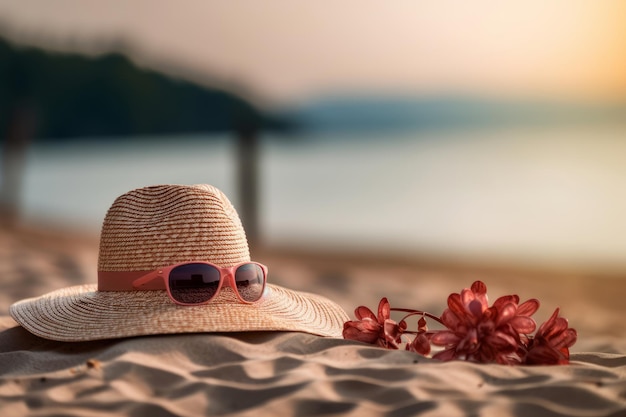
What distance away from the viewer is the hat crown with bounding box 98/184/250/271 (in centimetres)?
307

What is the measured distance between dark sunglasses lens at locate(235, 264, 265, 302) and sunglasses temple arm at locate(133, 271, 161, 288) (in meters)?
0.31

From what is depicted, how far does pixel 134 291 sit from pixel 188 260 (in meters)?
0.26

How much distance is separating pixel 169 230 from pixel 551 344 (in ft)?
5.06

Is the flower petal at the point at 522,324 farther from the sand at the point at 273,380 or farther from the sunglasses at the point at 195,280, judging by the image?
the sunglasses at the point at 195,280

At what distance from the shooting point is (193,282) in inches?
118

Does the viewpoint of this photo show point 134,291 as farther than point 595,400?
Yes

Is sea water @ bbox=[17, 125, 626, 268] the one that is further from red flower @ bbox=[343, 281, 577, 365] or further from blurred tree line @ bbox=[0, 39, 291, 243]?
red flower @ bbox=[343, 281, 577, 365]

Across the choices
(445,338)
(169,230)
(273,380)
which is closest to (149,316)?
(169,230)

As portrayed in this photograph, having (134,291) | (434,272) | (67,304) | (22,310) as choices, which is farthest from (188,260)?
(434,272)

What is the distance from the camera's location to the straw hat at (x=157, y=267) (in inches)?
116

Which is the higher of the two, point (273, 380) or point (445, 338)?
point (445, 338)

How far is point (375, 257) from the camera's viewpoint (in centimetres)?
1165

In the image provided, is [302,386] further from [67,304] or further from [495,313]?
[67,304]

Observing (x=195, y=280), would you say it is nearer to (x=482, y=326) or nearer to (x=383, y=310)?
(x=383, y=310)
